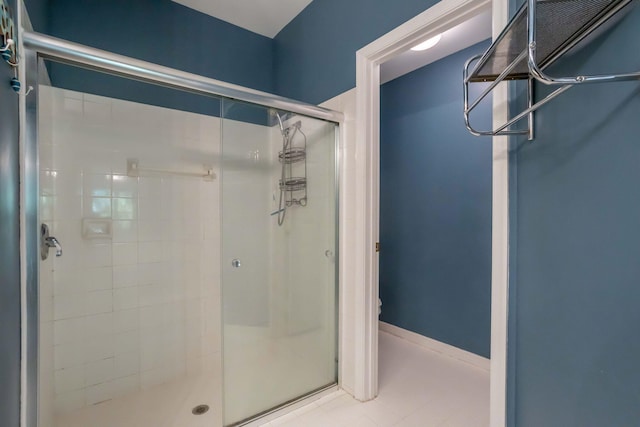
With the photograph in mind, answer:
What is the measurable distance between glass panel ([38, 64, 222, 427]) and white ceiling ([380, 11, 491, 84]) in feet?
5.33

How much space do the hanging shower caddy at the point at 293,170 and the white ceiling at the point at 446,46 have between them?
939 millimetres

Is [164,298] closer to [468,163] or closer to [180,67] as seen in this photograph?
[180,67]

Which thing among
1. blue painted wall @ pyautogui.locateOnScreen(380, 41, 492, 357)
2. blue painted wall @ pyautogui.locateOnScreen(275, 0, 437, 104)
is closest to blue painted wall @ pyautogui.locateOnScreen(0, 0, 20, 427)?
blue painted wall @ pyautogui.locateOnScreen(275, 0, 437, 104)

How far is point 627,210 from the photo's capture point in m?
0.76

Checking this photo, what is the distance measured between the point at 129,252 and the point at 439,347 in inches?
97.7

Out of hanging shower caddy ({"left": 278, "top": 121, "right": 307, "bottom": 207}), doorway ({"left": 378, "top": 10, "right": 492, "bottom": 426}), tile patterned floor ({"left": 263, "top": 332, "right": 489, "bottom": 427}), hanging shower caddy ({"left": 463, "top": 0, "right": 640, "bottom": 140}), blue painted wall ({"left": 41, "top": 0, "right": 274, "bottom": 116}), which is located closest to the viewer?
hanging shower caddy ({"left": 463, "top": 0, "right": 640, "bottom": 140})

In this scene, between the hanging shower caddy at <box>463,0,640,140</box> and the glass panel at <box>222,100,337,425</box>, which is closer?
the hanging shower caddy at <box>463,0,640,140</box>

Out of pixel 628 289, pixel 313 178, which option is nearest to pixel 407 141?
pixel 313 178

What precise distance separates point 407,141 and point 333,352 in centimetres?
191

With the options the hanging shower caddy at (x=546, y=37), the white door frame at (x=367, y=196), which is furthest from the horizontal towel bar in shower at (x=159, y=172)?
the hanging shower caddy at (x=546, y=37)

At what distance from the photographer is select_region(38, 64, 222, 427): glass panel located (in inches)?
66.1

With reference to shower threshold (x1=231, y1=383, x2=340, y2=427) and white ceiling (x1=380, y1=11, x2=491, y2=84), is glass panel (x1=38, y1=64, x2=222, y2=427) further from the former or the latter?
white ceiling (x1=380, y1=11, x2=491, y2=84)

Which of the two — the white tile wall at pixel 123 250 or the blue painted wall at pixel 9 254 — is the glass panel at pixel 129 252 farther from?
the blue painted wall at pixel 9 254

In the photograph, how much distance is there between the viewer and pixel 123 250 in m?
1.90
